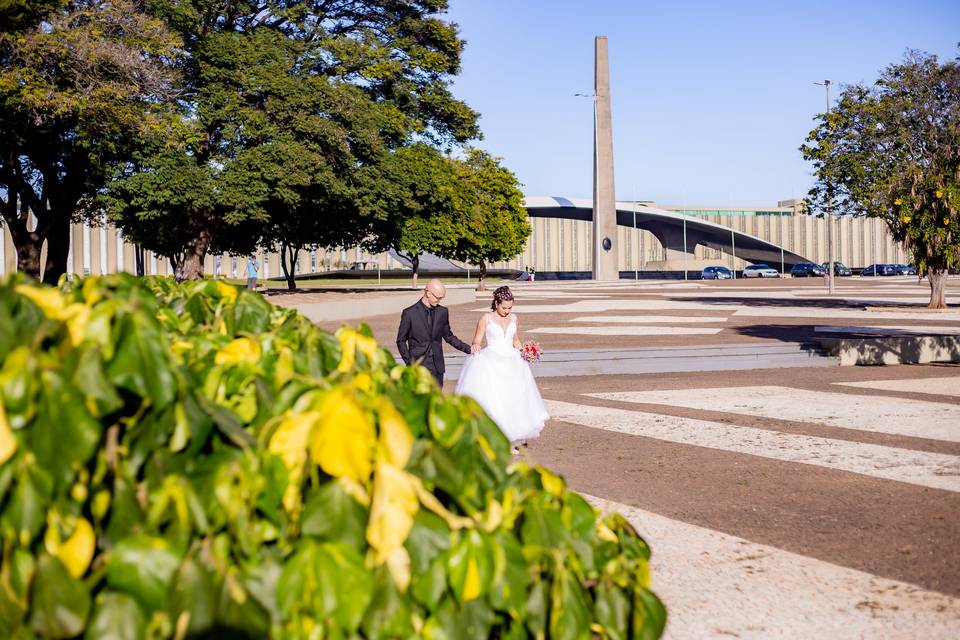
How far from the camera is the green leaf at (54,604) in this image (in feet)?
5.43

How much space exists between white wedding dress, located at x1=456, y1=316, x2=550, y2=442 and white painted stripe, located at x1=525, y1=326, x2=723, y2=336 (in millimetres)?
13085

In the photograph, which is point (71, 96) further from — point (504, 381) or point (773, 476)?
point (773, 476)

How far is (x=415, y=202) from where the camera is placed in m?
42.2

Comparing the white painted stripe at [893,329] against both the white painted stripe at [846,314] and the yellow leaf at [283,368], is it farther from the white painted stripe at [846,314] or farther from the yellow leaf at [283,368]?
the yellow leaf at [283,368]

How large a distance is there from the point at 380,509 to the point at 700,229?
12406 centimetres

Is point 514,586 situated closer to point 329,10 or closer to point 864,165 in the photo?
point 864,165

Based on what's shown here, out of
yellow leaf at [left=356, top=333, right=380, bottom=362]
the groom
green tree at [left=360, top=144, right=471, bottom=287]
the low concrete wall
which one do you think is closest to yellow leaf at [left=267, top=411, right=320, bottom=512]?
yellow leaf at [left=356, top=333, right=380, bottom=362]

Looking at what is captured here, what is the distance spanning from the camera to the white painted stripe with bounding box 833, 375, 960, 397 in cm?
1331

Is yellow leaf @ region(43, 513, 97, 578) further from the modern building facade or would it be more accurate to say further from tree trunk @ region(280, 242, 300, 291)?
the modern building facade

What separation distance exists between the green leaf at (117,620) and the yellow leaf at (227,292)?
147 cm

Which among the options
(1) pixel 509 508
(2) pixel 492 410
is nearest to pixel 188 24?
(2) pixel 492 410

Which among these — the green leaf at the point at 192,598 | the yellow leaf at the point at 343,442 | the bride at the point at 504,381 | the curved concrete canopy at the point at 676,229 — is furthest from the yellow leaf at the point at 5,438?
the curved concrete canopy at the point at 676,229

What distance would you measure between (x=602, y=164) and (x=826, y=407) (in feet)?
202

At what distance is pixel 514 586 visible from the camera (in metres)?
1.91
